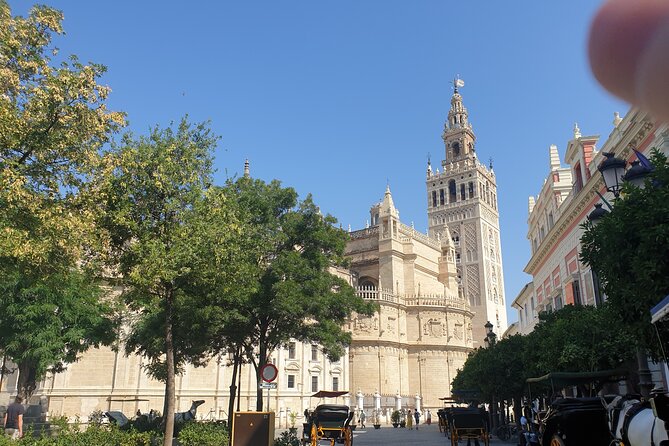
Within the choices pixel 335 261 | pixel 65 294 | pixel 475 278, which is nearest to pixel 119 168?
pixel 335 261

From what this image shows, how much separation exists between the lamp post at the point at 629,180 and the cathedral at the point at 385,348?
13720mm

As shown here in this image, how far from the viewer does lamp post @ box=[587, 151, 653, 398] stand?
9.22m

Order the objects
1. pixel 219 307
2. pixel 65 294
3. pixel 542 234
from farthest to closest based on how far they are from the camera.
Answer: pixel 542 234 → pixel 65 294 → pixel 219 307

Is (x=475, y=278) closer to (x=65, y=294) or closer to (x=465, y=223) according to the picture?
(x=465, y=223)

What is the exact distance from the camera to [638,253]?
7.79m

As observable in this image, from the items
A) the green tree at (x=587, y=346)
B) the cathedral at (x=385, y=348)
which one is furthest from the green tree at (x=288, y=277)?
the green tree at (x=587, y=346)


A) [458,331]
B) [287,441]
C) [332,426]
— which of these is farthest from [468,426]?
[458,331]

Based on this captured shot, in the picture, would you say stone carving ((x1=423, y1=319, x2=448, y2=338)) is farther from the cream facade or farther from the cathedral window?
the cathedral window

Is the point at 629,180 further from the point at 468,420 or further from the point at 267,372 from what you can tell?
Answer: the point at 468,420

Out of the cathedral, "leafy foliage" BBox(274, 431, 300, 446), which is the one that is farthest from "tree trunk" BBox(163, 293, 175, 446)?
the cathedral

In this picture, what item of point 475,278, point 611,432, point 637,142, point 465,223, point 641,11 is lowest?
point 611,432

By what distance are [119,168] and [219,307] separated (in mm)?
6060

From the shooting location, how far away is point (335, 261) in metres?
21.2

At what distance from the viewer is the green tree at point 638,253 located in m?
7.55
